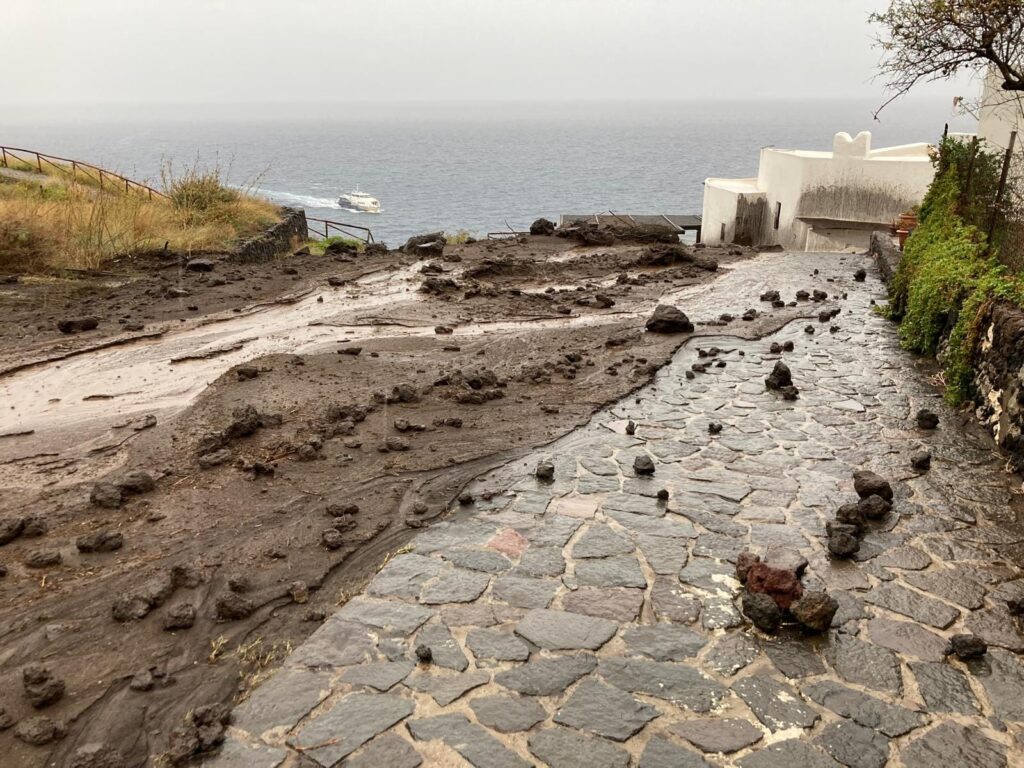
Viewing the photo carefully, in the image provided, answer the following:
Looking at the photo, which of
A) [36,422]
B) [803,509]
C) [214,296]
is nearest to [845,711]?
[803,509]

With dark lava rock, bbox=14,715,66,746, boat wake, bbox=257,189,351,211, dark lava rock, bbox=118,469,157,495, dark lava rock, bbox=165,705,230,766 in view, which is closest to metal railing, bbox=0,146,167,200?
dark lava rock, bbox=118,469,157,495

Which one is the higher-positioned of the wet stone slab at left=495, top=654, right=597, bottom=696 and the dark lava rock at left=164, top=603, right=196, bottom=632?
the dark lava rock at left=164, top=603, right=196, bottom=632

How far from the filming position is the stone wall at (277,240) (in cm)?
1808

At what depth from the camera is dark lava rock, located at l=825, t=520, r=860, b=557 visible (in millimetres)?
5555

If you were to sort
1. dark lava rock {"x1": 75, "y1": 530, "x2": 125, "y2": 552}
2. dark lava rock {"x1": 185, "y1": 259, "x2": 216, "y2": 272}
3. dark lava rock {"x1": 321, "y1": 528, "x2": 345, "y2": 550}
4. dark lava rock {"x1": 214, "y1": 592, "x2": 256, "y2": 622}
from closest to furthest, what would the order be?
dark lava rock {"x1": 214, "y1": 592, "x2": 256, "y2": 622} → dark lava rock {"x1": 75, "y1": 530, "x2": 125, "y2": 552} → dark lava rock {"x1": 321, "y1": 528, "x2": 345, "y2": 550} → dark lava rock {"x1": 185, "y1": 259, "x2": 216, "y2": 272}

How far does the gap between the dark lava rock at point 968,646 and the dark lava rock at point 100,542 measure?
5478 mm

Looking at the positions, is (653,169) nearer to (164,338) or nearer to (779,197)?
(779,197)

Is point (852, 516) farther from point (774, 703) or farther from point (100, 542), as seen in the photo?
point (100, 542)

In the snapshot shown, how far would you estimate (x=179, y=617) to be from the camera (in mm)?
4770

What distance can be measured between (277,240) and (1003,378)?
1739 cm

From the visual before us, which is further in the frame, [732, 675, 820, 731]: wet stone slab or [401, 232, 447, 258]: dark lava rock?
[401, 232, 447, 258]: dark lava rock

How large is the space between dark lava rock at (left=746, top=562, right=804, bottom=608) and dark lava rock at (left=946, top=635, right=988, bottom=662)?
0.88 metres

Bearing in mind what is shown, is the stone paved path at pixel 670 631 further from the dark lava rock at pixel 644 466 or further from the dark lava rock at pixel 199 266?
the dark lava rock at pixel 199 266

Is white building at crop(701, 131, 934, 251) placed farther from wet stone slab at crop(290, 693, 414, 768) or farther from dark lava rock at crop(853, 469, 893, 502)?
wet stone slab at crop(290, 693, 414, 768)
